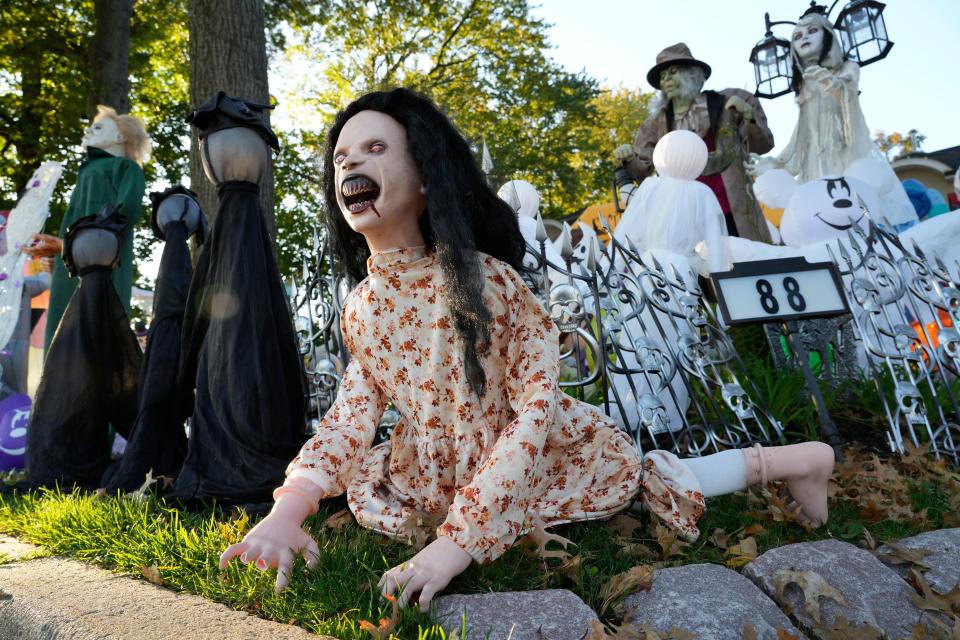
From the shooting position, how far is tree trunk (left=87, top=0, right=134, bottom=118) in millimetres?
8828

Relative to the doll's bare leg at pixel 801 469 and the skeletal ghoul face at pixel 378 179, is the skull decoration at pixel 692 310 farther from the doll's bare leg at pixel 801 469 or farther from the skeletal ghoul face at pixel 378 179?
the skeletal ghoul face at pixel 378 179

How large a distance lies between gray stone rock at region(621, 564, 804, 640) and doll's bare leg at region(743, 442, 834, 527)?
1.49 feet

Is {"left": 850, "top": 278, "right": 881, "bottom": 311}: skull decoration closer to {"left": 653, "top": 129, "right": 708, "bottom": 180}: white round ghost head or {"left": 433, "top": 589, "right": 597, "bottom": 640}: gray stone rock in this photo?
{"left": 653, "top": 129, "right": 708, "bottom": 180}: white round ghost head

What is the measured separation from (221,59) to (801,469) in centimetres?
451

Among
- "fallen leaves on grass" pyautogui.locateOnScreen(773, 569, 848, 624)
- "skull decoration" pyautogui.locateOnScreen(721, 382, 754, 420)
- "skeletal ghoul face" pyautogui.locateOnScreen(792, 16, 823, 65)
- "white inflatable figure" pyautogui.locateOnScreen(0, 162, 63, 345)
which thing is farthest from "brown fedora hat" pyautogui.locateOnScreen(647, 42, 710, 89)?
"fallen leaves on grass" pyautogui.locateOnScreen(773, 569, 848, 624)

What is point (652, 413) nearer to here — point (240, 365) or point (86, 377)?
point (240, 365)

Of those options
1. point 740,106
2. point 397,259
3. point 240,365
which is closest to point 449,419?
point 397,259

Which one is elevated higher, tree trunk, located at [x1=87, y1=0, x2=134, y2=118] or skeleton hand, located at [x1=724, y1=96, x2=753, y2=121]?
tree trunk, located at [x1=87, y1=0, x2=134, y2=118]

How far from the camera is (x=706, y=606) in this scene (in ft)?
5.36

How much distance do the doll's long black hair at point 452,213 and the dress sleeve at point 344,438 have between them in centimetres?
34

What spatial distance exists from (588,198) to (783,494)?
62.1 ft

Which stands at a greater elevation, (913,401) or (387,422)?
(387,422)

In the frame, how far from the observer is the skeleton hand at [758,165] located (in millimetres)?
6273

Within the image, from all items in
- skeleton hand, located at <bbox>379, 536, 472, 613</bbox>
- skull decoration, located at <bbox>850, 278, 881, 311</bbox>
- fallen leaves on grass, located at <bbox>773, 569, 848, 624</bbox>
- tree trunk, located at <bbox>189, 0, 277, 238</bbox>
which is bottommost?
fallen leaves on grass, located at <bbox>773, 569, 848, 624</bbox>
